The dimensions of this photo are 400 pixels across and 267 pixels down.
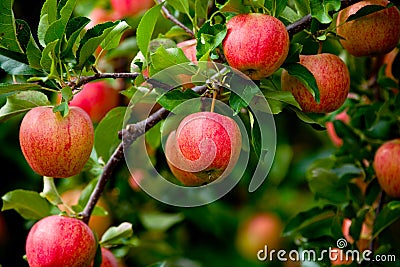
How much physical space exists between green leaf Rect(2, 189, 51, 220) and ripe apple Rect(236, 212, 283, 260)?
3.52ft

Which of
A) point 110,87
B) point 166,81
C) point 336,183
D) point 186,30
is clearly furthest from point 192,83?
point 110,87

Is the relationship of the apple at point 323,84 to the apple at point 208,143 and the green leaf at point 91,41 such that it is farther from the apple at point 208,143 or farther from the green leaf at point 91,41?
the green leaf at point 91,41

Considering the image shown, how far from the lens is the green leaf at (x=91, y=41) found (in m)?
0.89

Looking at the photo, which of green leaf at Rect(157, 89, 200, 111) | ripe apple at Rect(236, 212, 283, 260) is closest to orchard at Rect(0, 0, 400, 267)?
green leaf at Rect(157, 89, 200, 111)

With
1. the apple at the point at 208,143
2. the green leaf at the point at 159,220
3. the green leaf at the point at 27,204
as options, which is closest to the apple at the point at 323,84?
the apple at the point at 208,143

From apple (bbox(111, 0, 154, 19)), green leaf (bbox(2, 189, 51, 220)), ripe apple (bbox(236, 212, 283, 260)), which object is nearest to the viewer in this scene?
green leaf (bbox(2, 189, 51, 220))

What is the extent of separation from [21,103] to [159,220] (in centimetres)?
76

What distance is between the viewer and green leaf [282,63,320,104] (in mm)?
898

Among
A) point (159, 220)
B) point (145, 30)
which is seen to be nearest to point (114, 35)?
point (145, 30)

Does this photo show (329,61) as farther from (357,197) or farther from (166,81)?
(357,197)

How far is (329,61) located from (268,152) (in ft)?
0.49

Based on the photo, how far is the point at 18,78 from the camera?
43.7 inches

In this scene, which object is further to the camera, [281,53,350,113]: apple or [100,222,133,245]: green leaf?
[100,222,133,245]: green leaf

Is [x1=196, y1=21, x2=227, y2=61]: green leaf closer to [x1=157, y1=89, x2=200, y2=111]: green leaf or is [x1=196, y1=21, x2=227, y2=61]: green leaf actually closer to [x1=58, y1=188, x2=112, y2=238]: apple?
[x1=157, y1=89, x2=200, y2=111]: green leaf
